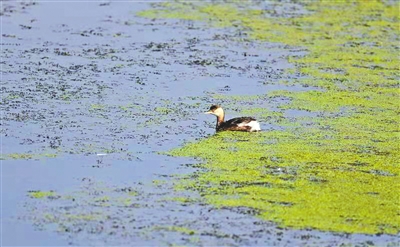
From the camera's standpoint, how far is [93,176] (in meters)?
9.17

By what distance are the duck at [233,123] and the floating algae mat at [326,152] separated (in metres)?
0.10

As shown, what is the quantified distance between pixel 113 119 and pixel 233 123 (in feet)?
4.29

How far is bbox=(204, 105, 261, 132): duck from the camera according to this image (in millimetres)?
10945

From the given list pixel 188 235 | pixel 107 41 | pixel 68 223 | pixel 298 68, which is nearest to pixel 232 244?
pixel 188 235

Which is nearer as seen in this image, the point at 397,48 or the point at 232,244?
the point at 232,244

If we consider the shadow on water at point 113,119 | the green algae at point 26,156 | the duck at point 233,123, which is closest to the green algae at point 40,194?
the shadow on water at point 113,119

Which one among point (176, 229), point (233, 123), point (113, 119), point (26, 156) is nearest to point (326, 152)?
point (233, 123)

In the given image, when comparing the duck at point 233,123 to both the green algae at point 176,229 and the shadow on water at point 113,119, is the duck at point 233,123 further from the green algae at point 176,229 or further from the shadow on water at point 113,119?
the green algae at point 176,229

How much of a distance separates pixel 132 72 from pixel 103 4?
6561mm

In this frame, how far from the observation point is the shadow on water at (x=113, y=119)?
779cm

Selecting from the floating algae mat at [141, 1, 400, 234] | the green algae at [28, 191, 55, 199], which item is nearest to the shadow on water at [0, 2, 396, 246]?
Result: the green algae at [28, 191, 55, 199]

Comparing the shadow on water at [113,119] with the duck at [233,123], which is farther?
the duck at [233,123]

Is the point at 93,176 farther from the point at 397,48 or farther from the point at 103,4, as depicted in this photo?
the point at 103,4

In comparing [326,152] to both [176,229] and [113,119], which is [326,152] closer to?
[113,119]
